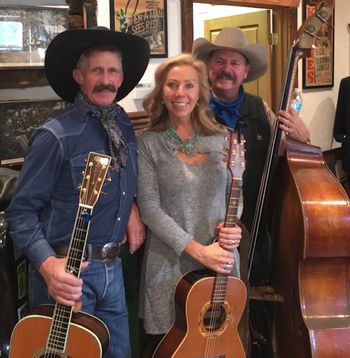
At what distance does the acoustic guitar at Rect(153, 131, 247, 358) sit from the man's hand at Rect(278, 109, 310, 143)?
0.96ft

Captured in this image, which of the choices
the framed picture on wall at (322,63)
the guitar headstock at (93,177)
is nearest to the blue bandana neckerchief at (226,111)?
the guitar headstock at (93,177)

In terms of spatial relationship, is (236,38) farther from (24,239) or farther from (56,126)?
(24,239)

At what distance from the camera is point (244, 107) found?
2.15 metres

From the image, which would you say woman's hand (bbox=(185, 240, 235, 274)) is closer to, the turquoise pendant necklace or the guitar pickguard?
the guitar pickguard

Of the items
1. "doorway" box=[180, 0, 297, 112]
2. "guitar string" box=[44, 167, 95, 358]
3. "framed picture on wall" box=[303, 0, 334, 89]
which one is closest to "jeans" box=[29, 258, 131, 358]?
"guitar string" box=[44, 167, 95, 358]

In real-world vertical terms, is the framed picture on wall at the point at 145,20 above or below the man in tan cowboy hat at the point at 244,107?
above

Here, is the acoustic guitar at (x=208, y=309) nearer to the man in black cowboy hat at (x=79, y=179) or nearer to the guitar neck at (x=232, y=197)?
the guitar neck at (x=232, y=197)

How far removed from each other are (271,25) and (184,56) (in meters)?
2.12

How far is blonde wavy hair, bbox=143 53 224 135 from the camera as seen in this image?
173 centimetres

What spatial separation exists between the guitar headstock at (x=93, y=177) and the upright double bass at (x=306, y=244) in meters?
0.75

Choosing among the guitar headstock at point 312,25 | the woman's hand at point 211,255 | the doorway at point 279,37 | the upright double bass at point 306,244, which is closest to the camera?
the woman's hand at point 211,255

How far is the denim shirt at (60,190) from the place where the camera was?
4.70 feet

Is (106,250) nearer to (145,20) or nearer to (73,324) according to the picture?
(73,324)

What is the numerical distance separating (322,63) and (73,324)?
319cm
